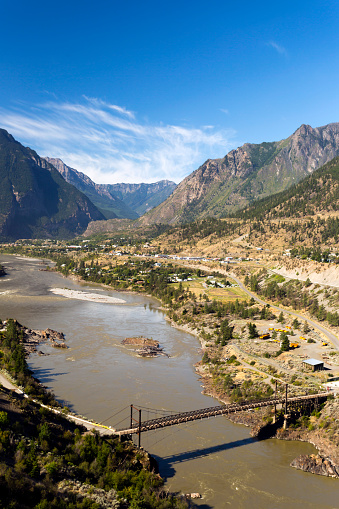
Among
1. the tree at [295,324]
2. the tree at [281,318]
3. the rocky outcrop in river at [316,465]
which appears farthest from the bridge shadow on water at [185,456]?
the tree at [281,318]

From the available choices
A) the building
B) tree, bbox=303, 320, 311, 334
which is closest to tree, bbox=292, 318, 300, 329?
tree, bbox=303, 320, 311, 334

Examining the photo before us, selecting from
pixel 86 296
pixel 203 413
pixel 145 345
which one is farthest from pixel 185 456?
pixel 86 296

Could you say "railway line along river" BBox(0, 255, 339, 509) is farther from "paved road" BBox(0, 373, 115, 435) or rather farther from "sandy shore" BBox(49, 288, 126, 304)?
"sandy shore" BBox(49, 288, 126, 304)

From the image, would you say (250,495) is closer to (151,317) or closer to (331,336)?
(331,336)

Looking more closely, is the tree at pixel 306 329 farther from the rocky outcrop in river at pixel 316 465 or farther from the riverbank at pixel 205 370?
the rocky outcrop in river at pixel 316 465

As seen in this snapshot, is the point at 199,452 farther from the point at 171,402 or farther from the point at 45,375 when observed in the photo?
the point at 45,375

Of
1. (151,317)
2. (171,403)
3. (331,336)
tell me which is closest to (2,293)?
(151,317)

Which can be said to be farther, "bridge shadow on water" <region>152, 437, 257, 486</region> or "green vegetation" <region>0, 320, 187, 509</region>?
"bridge shadow on water" <region>152, 437, 257, 486</region>
